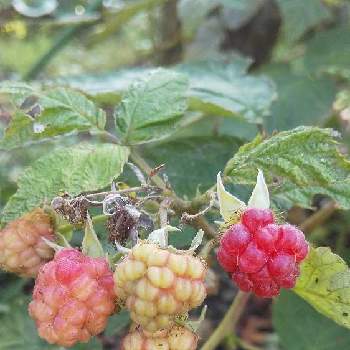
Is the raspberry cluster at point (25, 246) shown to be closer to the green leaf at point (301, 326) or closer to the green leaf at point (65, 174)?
the green leaf at point (65, 174)

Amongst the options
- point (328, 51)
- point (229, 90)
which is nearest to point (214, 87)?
Result: point (229, 90)

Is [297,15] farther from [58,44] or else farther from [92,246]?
[92,246]

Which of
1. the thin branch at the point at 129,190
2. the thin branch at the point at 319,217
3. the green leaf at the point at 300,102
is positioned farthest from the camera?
the green leaf at the point at 300,102

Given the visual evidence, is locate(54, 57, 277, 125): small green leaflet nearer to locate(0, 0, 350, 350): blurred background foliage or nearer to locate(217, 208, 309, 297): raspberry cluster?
locate(0, 0, 350, 350): blurred background foliage

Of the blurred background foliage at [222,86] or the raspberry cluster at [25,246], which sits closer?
the raspberry cluster at [25,246]

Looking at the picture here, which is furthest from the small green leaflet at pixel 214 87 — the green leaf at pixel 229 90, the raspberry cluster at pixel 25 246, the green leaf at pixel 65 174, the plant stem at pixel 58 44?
the plant stem at pixel 58 44

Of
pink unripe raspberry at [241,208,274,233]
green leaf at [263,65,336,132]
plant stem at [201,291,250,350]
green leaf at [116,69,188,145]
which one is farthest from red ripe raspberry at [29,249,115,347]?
green leaf at [263,65,336,132]
